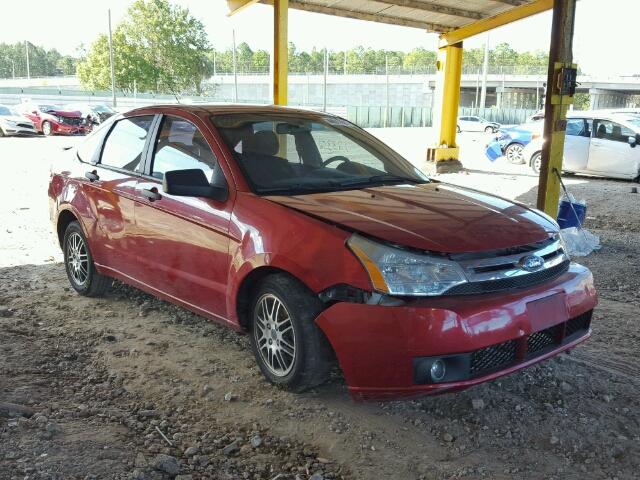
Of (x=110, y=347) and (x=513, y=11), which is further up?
(x=513, y=11)

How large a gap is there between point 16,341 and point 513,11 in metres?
10.2

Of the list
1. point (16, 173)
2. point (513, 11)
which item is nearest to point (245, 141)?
point (513, 11)

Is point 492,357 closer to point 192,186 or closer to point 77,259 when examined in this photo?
point 192,186

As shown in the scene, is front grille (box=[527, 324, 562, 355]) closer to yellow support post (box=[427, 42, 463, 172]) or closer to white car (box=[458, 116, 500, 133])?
yellow support post (box=[427, 42, 463, 172])

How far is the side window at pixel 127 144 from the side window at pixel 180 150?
0.73 ft

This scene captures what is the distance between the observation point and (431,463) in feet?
9.51

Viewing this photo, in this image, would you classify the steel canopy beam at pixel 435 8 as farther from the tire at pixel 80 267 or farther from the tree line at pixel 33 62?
the tree line at pixel 33 62

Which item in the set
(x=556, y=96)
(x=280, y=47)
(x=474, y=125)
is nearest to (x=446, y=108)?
(x=280, y=47)

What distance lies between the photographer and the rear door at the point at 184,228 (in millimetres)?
3730

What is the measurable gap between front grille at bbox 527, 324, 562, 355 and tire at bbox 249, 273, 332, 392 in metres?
1.05

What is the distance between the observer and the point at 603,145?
14.0m

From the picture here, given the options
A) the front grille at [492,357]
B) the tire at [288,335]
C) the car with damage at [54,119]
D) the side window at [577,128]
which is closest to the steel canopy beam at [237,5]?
the tire at [288,335]

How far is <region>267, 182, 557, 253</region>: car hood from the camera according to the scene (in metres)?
3.06

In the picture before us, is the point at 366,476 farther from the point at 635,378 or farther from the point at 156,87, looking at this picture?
the point at 156,87
